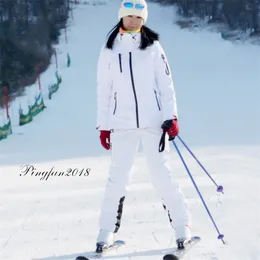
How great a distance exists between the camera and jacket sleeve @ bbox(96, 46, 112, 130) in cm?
318

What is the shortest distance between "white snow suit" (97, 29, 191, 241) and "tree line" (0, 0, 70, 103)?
1137 cm

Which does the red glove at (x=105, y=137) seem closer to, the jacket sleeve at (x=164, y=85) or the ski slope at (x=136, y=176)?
the jacket sleeve at (x=164, y=85)

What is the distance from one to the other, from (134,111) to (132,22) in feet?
1.53

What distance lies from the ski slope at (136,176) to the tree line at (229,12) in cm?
521

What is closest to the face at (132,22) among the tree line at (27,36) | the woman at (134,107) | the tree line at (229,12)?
the woman at (134,107)

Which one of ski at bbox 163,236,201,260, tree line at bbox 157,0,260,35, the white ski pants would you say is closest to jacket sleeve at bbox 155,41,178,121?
the white ski pants

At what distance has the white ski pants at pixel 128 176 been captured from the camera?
3.18m

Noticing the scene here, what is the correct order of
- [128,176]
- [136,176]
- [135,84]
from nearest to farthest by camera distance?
[135,84], [128,176], [136,176]

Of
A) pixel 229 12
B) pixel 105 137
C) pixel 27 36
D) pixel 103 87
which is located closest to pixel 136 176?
pixel 105 137

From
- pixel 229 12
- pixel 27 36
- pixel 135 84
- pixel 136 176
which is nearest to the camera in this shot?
pixel 135 84

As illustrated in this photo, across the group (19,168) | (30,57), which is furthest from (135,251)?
(30,57)

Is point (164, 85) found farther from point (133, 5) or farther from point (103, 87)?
point (133, 5)

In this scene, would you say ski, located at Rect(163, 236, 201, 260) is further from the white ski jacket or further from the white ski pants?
the white ski jacket

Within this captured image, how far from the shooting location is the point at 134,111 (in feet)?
10.2
